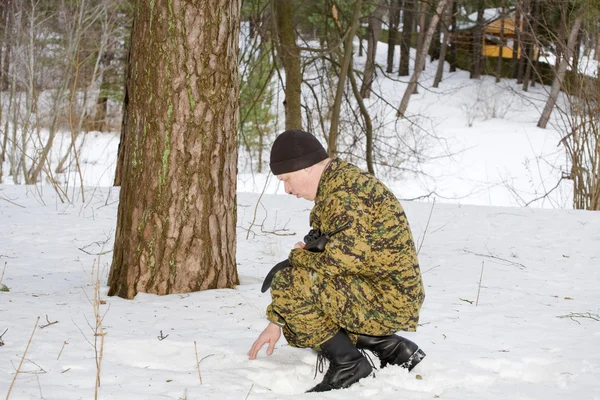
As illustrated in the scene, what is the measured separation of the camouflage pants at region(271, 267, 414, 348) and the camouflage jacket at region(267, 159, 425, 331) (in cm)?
4

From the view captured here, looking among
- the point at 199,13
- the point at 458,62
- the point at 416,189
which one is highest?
the point at 458,62

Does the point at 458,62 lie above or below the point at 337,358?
above

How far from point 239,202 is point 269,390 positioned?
5198 mm

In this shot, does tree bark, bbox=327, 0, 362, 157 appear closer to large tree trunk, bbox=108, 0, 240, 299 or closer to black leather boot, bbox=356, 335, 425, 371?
large tree trunk, bbox=108, 0, 240, 299

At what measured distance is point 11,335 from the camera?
3008 millimetres

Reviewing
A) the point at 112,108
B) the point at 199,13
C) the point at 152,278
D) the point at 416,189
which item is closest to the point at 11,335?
the point at 152,278

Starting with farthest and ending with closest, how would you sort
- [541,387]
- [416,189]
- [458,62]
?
[458,62], [416,189], [541,387]

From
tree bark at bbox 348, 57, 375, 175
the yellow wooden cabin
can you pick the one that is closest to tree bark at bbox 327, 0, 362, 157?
tree bark at bbox 348, 57, 375, 175

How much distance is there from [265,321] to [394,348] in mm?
925

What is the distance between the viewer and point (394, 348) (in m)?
2.81

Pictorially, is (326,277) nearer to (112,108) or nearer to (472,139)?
(472,139)

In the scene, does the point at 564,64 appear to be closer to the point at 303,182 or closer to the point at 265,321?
the point at 265,321

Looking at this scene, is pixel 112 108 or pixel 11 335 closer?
pixel 11 335

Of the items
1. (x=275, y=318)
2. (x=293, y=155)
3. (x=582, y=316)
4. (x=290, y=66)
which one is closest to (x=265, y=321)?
(x=275, y=318)
